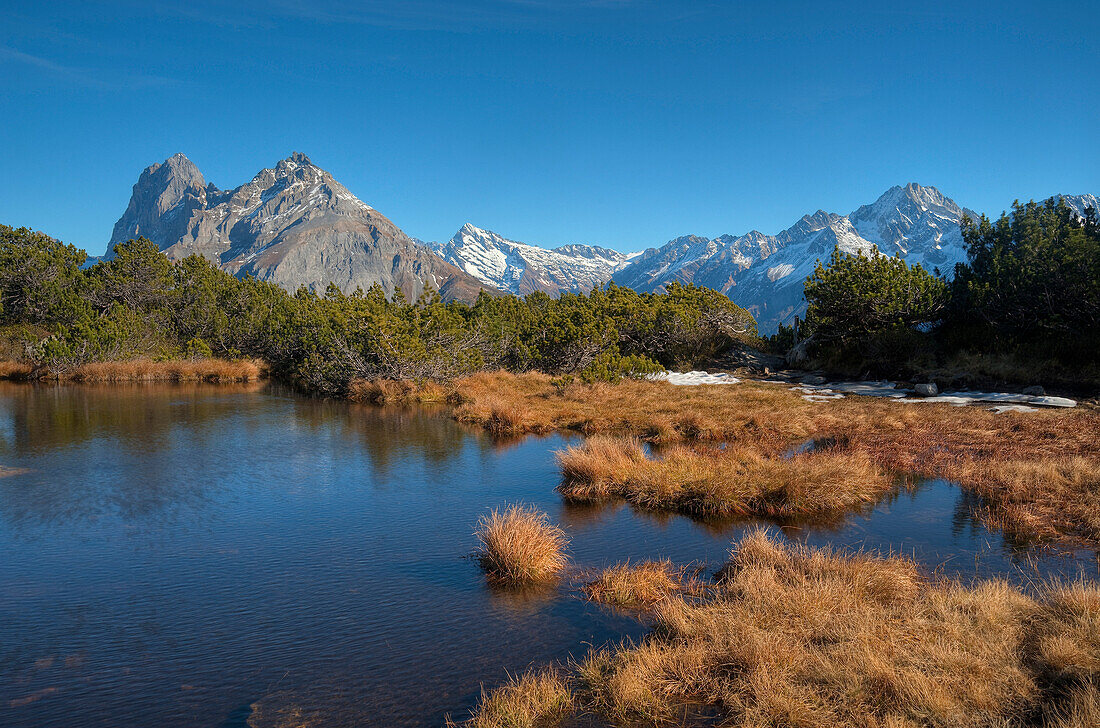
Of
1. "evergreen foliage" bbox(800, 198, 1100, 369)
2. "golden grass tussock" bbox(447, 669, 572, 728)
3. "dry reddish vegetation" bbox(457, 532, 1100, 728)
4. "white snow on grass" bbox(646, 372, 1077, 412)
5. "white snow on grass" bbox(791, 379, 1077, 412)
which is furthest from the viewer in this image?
"evergreen foliage" bbox(800, 198, 1100, 369)

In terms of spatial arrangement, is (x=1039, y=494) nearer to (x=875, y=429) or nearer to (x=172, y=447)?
(x=875, y=429)

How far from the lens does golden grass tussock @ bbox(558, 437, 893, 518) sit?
14148 mm

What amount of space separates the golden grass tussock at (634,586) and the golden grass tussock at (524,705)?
247 cm

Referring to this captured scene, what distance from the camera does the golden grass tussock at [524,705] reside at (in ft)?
20.0

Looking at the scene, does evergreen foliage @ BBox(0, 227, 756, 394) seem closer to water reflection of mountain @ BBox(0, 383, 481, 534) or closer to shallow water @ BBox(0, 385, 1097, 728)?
water reflection of mountain @ BBox(0, 383, 481, 534)

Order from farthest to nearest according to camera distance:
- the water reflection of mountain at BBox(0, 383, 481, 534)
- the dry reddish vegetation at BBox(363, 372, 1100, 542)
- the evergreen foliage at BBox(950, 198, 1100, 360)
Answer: the evergreen foliage at BBox(950, 198, 1100, 360)
the water reflection of mountain at BBox(0, 383, 481, 534)
the dry reddish vegetation at BBox(363, 372, 1100, 542)

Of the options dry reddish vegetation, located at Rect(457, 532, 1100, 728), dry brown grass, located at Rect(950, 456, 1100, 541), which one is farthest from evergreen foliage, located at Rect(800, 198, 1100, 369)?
dry reddish vegetation, located at Rect(457, 532, 1100, 728)

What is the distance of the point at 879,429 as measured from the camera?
22828 millimetres

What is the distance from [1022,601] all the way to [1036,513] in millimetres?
6692

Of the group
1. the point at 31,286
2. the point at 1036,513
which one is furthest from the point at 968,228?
the point at 31,286

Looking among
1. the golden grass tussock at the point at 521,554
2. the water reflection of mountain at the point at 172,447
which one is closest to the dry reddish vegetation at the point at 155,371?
the water reflection of mountain at the point at 172,447

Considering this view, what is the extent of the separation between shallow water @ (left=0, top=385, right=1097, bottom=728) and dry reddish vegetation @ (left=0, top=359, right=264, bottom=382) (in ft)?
77.4

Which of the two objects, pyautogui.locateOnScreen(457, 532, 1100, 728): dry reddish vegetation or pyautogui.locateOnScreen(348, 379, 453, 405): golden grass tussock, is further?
pyautogui.locateOnScreen(348, 379, 453, 405): golden grass tussock

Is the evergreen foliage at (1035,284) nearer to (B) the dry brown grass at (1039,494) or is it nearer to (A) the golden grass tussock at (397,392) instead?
(B) the dry brown grass at (1039,494)
